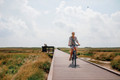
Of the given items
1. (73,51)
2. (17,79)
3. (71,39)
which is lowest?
(17,79)

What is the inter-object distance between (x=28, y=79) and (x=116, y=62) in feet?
21.0

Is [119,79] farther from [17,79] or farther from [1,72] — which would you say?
[1,72]

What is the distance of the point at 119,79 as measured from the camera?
4.60 m

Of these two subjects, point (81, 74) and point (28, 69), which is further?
point (28, 69)

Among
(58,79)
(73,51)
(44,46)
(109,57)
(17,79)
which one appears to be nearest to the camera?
(58,79)

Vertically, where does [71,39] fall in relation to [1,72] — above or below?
above

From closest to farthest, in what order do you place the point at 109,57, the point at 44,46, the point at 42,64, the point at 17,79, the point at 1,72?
the point at 17,79 < the point at 42,64 < the point at 1,72 < the point at 109,57 < the point at 44,46

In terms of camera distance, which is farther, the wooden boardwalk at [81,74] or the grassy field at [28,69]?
the grassy field at [28,69]

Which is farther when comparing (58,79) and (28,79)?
(28,79)

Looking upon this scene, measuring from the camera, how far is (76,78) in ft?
15.4

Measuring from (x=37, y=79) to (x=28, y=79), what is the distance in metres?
0.44

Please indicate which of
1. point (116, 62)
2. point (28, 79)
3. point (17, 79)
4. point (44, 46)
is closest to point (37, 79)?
point (28, 79)

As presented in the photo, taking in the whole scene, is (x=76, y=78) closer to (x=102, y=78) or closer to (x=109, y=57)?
(x=102, y=78)

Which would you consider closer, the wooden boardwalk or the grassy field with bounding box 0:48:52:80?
the wooden boardwalk
